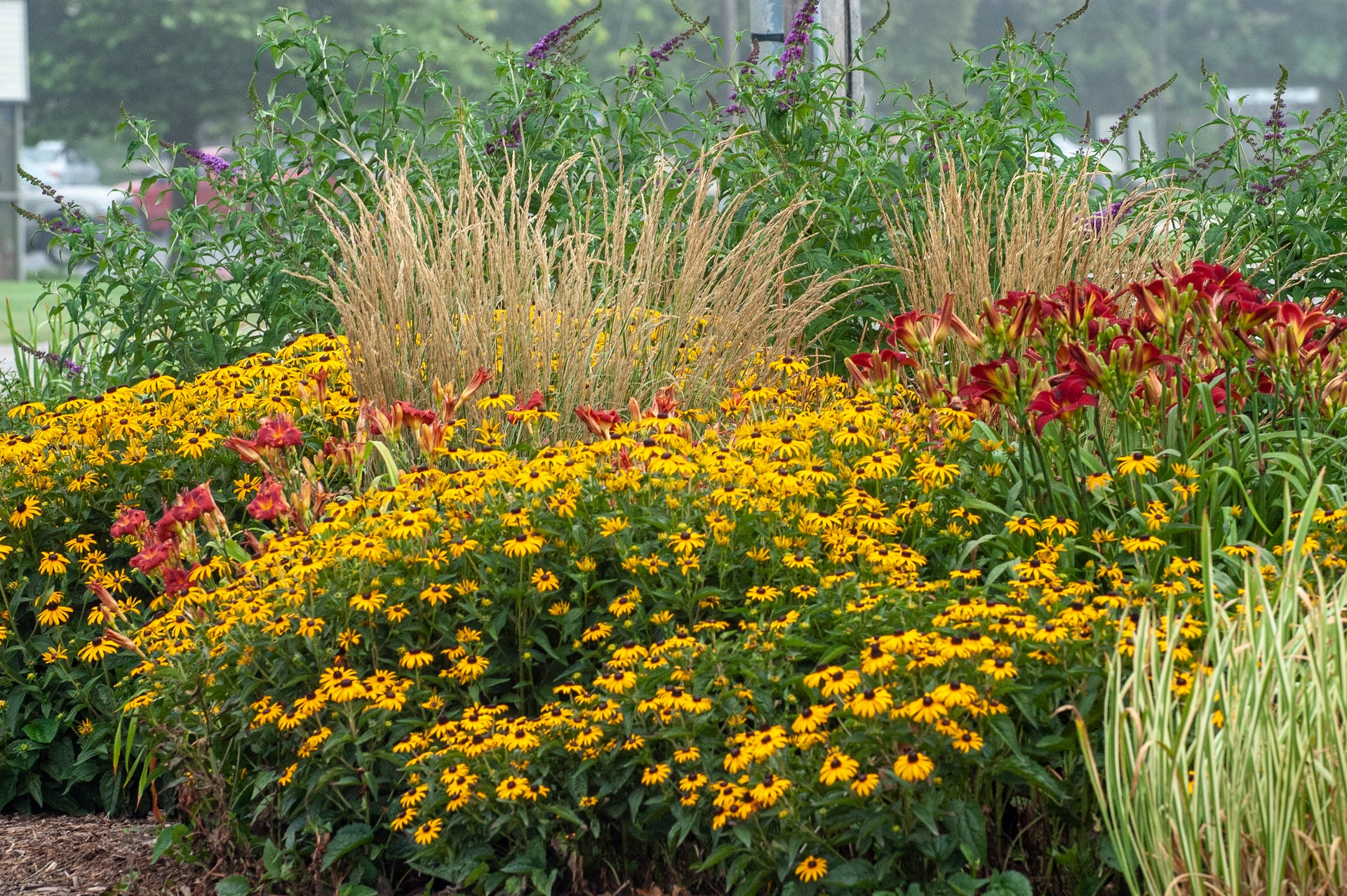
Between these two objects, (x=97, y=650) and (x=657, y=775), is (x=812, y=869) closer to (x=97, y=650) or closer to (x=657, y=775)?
(x=657, y=775)

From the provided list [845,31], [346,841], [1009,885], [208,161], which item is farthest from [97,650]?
[845,31]

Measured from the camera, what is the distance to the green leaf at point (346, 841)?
8.02ft

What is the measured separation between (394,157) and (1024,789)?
10.6 ft

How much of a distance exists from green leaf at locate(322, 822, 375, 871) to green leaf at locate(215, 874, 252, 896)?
0.17 m

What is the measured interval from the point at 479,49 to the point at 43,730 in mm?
32487

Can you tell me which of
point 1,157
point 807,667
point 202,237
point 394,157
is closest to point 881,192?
point 394,157

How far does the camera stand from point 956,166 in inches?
215

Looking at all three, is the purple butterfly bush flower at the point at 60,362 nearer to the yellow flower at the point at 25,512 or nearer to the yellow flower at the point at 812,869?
the yellow flower at the point at 25,512

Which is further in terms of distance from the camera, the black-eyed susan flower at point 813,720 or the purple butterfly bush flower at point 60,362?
the purple butterfly bush flower at point 60,362

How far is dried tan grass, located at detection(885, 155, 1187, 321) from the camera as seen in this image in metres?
4.54

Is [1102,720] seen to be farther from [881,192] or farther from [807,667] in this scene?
[881,192]

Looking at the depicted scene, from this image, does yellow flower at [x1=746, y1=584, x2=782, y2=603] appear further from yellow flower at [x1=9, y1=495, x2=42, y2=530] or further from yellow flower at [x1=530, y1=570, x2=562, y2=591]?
yellow flower at [x1=9, y1=495, x2=42, y2=530]

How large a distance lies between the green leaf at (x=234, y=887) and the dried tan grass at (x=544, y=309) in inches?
72.7

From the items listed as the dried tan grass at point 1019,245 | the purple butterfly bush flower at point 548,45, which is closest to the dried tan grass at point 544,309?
the dried tan grass at point 1019,245
